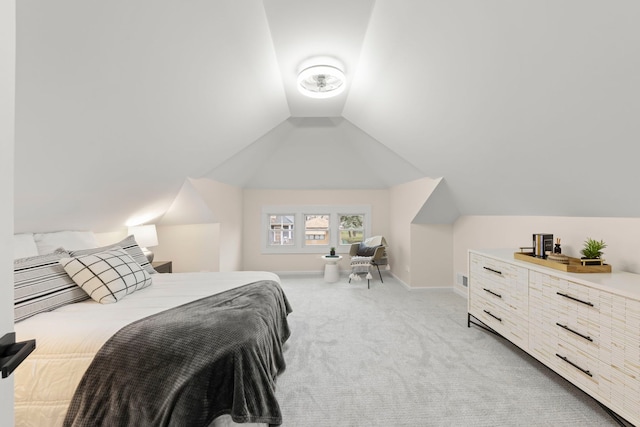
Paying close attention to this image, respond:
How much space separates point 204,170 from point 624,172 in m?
4.03

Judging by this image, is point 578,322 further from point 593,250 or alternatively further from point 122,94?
point 122,94

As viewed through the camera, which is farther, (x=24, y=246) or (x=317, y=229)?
(x=317, y=229)

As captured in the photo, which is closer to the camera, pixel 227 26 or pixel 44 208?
pixel 227 26

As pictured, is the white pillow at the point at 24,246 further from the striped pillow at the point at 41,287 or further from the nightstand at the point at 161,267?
the nightstand at the point at 161,267

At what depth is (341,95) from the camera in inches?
124

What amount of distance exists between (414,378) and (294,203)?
4194 millimetres

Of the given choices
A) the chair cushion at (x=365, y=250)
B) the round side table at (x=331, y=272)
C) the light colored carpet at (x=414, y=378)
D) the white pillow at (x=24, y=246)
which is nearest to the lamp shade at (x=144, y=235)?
the white pillow at (x=24, y=246)

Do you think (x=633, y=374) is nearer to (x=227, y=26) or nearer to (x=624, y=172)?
(x=624, y=172)

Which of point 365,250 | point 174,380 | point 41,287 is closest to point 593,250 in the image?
point 174,380

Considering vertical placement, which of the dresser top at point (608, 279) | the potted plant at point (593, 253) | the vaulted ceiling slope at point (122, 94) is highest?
the vaulted ceiling slope at point (122, 94)

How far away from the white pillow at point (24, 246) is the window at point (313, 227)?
12.3ft

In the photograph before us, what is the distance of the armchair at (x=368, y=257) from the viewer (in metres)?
4.92

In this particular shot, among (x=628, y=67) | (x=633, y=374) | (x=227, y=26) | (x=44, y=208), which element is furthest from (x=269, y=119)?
(x=633, y=374)

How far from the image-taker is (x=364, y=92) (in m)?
2.92
